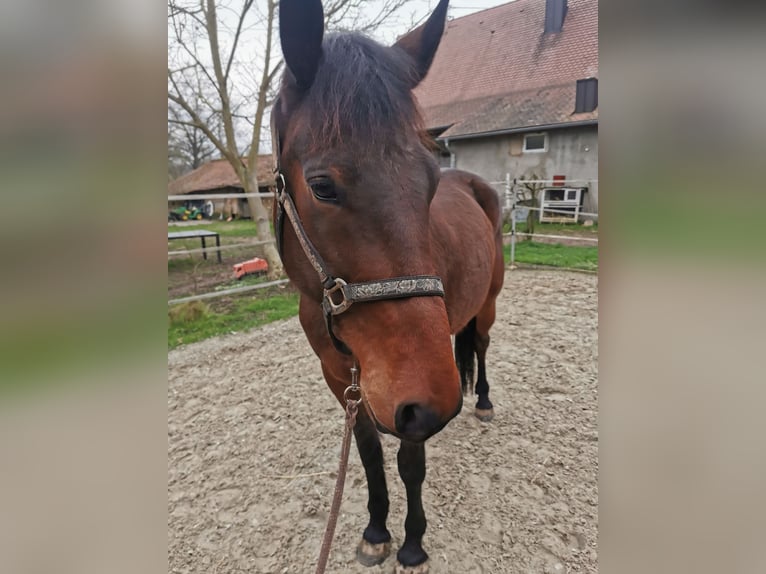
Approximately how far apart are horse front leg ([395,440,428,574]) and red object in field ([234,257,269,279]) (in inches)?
248

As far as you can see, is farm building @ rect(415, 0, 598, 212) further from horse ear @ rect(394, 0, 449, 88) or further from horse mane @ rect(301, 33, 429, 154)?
horse mane @ rect(301, 33, 429, 154)

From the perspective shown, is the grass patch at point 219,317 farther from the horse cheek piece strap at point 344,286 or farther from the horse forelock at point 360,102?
the horse forelock at point 360,102

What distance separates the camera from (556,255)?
29.6 feet

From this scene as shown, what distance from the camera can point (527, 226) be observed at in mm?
10945

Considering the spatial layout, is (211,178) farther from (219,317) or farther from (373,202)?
(373,202)

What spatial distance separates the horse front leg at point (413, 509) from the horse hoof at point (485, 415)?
4.41ft

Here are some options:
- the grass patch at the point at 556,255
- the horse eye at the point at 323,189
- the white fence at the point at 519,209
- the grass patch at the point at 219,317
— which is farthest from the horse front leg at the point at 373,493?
the white fence at the point at 519,209

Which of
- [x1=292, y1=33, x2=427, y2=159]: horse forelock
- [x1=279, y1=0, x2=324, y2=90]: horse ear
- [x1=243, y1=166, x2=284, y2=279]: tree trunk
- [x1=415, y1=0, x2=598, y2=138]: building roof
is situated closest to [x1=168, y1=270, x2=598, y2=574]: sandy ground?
[x1=292, y1=33, x2=427, y2=159]: horse forelock

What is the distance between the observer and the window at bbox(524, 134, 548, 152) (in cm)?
1379

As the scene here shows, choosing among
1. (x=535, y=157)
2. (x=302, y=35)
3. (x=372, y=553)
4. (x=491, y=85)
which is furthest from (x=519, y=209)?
(x=302, y=35)

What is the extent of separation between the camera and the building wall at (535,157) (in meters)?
12.7
